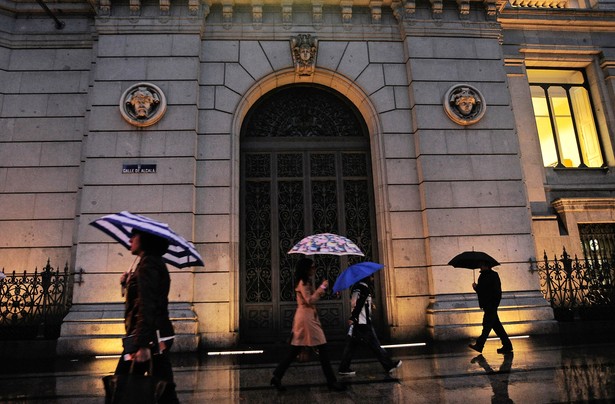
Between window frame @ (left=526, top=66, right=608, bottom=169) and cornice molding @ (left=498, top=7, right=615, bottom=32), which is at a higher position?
cornice molding @ (left=498, top=7, right=615, bottom=32)

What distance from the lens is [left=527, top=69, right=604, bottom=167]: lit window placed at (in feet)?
45.3

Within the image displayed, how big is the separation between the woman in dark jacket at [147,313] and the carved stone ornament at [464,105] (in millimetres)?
9442

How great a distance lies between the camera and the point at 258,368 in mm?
7418

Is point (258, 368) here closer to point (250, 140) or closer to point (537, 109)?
point (250, 140)

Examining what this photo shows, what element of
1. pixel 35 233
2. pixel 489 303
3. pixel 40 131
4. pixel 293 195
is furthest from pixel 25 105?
pixel 489 303

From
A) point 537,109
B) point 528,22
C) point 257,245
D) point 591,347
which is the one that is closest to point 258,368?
point 257,245

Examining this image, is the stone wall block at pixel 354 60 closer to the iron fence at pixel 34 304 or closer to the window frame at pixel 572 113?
the window frame at pixel 572 113

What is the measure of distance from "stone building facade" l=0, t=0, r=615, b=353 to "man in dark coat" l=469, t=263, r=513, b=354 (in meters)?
1.76

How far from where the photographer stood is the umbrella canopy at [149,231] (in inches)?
156

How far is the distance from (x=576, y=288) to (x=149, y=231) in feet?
36.8

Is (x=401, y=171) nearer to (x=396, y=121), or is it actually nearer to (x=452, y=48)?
(x=396, y=121)

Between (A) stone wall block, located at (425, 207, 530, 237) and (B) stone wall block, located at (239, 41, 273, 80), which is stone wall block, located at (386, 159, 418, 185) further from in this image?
(B) stone wall block, located at (239, 41, 273, 80)

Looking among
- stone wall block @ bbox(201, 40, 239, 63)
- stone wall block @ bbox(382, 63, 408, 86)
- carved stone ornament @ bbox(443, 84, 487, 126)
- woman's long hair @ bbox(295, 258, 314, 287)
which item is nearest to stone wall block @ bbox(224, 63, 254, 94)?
stone wall block @ bbox(201, 40, 239, 63)

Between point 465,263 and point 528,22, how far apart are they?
31.4 feet
